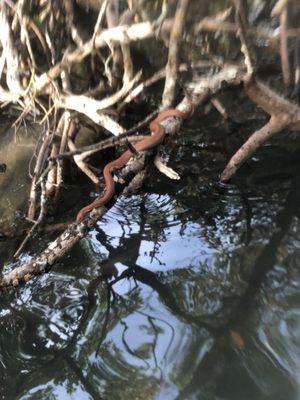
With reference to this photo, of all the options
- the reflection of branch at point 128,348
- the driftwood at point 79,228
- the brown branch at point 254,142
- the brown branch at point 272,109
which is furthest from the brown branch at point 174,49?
the reflection of branch at point 128,348

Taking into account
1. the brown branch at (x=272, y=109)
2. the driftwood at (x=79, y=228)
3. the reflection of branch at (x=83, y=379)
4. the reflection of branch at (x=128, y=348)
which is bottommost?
the reflection of branch at (x=83, y=379)

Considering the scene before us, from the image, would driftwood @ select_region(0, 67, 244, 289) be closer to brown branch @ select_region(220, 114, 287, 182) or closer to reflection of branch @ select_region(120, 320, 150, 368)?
brown branch @ select_region(220, 114, 287, 182)

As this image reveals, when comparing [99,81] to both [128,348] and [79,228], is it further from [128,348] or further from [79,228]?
[128,348]

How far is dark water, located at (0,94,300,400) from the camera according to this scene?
282 centimetres

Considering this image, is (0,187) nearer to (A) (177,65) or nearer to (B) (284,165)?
(A) (177,65)

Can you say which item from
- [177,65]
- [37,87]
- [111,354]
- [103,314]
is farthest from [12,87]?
[111,354]

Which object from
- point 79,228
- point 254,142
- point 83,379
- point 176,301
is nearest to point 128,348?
point 83,379

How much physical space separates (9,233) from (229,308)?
1.70 m

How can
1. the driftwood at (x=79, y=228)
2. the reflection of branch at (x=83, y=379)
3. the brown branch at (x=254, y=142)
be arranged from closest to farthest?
the reflection of branch at (x=83, y=379), the driftwood at (x=79, y=228), the brown branch at (x=254, y=142)

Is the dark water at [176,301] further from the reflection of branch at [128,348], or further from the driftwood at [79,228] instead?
the driftwood at [79,228]

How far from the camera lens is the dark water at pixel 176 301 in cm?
282

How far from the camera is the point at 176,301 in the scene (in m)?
3.27

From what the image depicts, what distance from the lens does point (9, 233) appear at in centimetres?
388

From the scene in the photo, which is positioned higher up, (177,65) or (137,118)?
(137,118)
